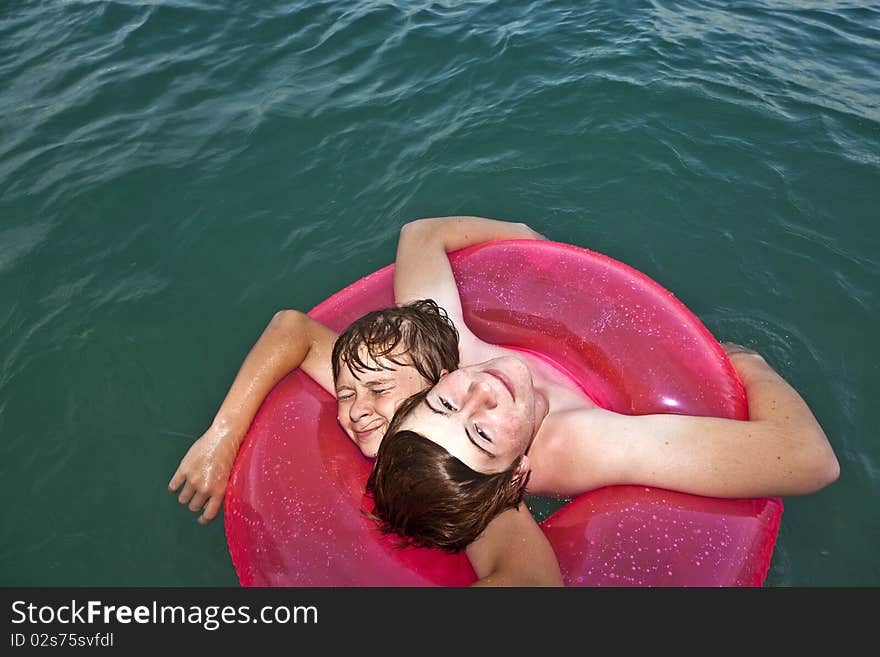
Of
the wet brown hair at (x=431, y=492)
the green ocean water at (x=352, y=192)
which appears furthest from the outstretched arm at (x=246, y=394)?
the wet brown hair at (x=431, y=492)

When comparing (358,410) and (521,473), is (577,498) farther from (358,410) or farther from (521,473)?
(358,410)

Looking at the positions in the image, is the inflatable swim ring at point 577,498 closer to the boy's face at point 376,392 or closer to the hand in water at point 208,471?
the hand in water at point 208,471

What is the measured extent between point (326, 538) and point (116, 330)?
236 centimetres

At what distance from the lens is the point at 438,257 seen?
124 inches

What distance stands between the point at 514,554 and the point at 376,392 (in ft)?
2.51

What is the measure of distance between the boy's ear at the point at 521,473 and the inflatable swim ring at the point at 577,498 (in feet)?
0.83

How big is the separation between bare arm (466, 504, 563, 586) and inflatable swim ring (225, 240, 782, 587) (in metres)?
0.12

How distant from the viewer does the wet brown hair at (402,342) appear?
2486mm

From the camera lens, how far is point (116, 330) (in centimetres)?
400

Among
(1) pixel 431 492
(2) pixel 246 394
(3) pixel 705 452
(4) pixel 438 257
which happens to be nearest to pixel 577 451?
(3) pixel 705 452

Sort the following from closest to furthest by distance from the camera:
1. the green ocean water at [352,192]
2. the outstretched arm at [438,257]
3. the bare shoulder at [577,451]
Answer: the bare shoulder at [577,451], the outstretched arm at [438,257], the green ocean water at [352,192]

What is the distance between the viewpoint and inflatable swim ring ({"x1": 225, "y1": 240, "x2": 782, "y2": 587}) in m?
2.24

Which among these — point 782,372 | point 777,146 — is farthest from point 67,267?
point 777,146

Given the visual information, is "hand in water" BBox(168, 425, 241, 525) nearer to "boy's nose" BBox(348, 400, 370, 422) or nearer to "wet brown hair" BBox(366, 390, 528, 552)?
"boy's nose" BBox(348, 400, 370, 422)
